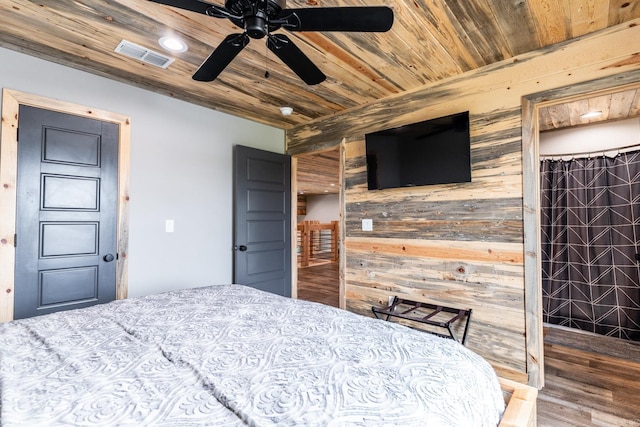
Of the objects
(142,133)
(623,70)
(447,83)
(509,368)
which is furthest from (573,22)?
(142,133)

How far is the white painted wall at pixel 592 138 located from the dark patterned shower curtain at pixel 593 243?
6.0 inches

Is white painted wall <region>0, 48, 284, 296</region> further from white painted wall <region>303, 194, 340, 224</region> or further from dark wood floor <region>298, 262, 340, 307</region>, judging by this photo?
white painted wall <region>303, 194, 340, 224</region>

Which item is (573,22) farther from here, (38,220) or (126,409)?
(38,220)

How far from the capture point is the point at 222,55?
5.41ft

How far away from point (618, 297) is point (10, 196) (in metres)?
5.37

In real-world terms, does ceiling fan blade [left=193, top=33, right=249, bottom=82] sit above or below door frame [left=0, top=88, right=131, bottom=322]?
above

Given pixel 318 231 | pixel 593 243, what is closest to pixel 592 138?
pixel 593 243

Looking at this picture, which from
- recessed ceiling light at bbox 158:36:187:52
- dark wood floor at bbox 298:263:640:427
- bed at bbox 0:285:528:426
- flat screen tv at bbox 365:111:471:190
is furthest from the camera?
flat screen tv at bbox 365:111:471:190

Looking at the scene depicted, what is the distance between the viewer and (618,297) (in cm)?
315

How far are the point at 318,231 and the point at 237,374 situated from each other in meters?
8.56

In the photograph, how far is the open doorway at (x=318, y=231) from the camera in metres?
5.07

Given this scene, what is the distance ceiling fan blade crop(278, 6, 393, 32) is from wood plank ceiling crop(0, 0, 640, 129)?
Answer: 1.51ft

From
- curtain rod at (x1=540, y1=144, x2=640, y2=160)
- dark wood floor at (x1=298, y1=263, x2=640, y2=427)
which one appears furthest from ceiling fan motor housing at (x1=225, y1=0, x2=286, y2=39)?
curtain rod at (x1=540, y1=144, x2=640, y2=160)

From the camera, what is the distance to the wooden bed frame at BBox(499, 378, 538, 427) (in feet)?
3.38
